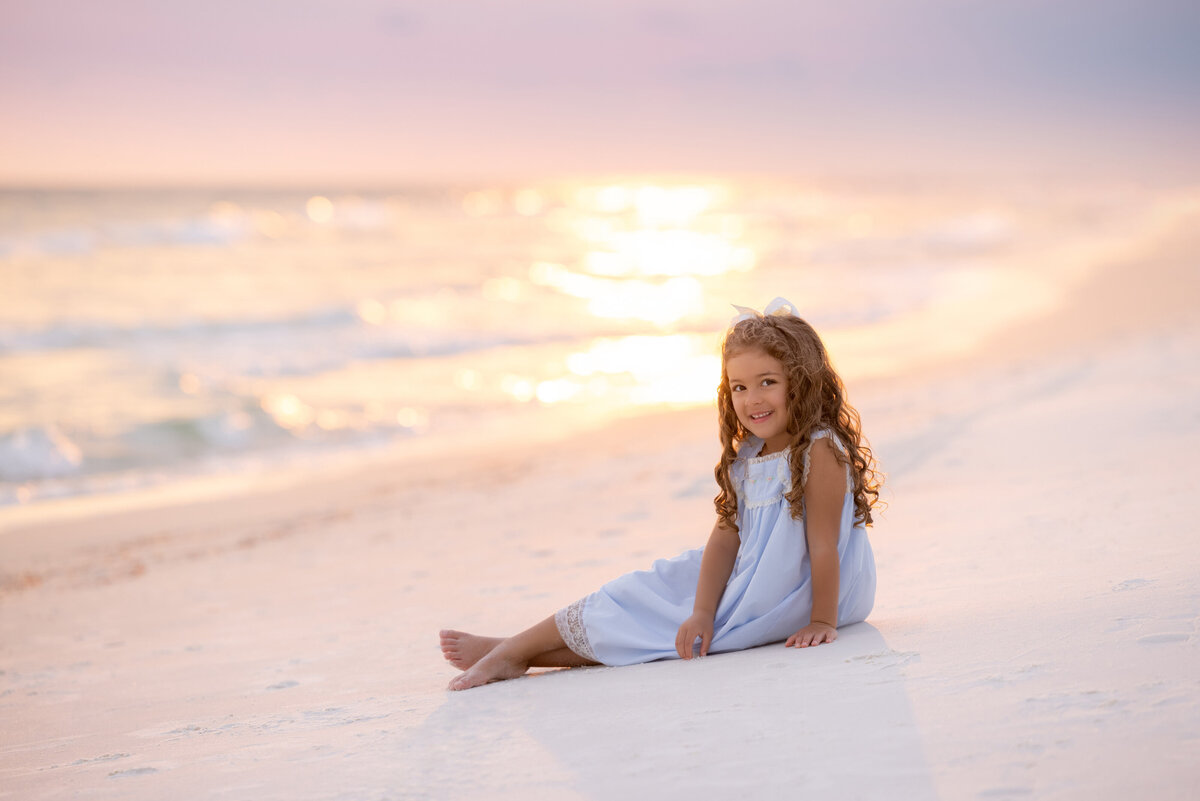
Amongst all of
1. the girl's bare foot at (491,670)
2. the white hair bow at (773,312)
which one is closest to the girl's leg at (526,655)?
the girl's bare foot at (491,670)

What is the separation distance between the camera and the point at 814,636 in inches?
126

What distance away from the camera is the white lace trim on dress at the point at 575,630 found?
11.1 ft

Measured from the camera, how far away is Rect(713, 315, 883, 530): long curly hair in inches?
127

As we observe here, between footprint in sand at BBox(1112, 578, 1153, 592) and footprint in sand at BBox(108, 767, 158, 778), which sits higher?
footprint in sand at BBox(108, 767, 158, 778)

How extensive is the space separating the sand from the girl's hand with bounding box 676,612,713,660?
65 mm

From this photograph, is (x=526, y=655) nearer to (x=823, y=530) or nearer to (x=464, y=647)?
(x=464, y=647)

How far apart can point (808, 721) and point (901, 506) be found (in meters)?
3.10

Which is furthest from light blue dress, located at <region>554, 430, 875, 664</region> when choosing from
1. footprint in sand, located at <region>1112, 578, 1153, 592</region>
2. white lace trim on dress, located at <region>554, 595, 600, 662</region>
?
footprint in sand, located at <region>1112, 578, 1153, 592</region>

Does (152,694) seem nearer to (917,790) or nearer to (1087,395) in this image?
(917,790)

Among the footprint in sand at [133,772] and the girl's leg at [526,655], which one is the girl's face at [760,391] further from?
the footprint in sand at [133,772]

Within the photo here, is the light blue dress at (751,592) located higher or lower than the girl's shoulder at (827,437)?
lower

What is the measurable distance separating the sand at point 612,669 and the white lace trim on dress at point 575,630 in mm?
161

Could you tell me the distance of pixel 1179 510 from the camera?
4.05 metres

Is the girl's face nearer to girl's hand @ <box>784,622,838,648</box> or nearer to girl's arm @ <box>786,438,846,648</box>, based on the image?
girl's arm @ <box>786,438,846,648</box>
